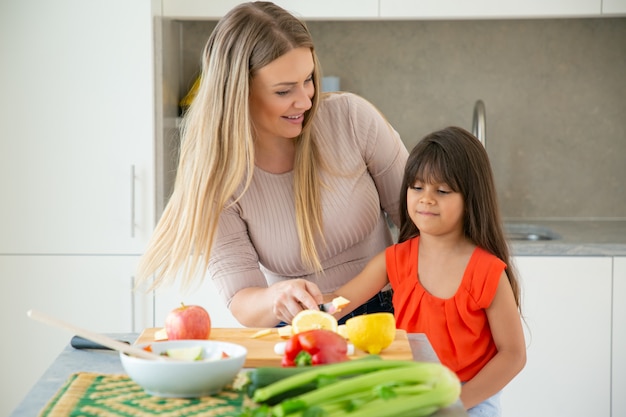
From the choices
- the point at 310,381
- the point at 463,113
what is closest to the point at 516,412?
the point at 463,113

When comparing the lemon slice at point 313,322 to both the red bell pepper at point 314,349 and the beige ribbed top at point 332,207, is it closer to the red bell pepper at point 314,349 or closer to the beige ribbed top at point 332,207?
the red bell pepper at point 314,349

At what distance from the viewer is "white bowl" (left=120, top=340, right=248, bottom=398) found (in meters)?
1.17

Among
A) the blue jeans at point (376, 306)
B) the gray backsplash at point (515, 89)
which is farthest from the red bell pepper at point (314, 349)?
the gray backsplash at point (515, 89)

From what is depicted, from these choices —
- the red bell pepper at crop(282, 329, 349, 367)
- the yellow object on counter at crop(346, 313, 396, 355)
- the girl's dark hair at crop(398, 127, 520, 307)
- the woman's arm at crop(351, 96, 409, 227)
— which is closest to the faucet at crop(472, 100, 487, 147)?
the woman's arm at crop(351, 96, 409, 227)

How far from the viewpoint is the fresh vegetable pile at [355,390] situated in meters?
1.03

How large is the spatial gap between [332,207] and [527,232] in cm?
154

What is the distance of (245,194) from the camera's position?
204 cm

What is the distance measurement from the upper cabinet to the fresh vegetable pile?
6.99 feet

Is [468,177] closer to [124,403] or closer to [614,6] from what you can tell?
[124,403]

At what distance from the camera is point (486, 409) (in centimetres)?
178

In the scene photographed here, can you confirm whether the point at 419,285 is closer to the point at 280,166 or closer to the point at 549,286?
the point at 280,166

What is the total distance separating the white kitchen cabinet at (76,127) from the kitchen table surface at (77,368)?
1.44m

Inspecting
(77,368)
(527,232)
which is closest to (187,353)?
(77,368)

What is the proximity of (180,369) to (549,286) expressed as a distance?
6.52 feet
